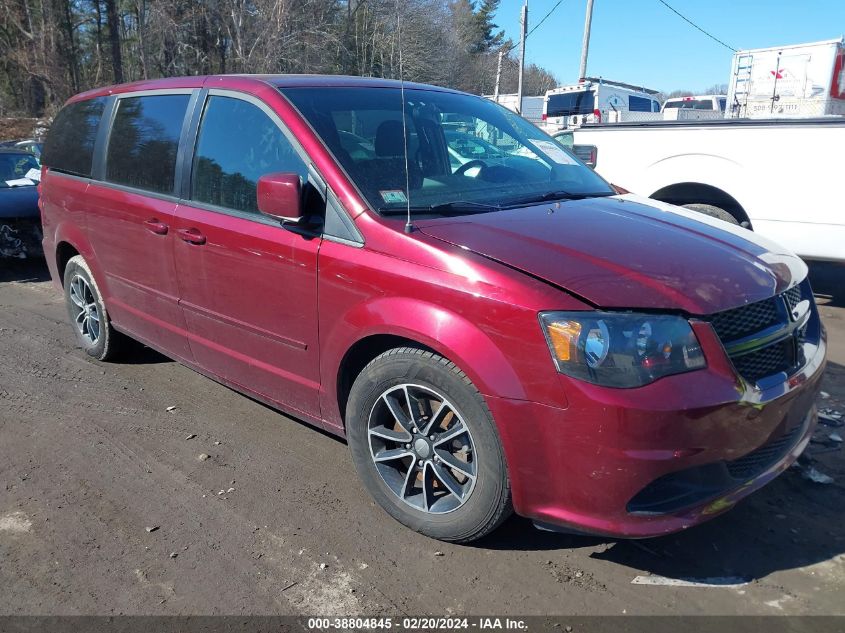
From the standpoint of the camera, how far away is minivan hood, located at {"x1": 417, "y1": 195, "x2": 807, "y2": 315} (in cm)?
248

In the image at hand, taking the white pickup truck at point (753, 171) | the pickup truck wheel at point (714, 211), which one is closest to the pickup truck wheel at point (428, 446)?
the white pickup truck at point (753, 171)

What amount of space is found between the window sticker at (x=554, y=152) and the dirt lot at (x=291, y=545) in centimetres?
209

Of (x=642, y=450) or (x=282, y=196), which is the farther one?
(x=282, y=196)

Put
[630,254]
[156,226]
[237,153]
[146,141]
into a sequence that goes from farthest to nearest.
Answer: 1. [146,141]
2. [156,226]
3. [237,153]
4. [630,254]

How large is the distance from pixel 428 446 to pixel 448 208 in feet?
3.51

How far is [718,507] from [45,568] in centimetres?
269

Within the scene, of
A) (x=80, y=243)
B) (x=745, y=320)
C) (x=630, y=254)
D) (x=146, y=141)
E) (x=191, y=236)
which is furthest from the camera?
(x=80, y=243)

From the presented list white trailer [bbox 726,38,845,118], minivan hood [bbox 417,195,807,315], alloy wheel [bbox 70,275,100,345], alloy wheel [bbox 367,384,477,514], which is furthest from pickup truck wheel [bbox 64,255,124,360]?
white trailer [bbox 726,38,845,118]

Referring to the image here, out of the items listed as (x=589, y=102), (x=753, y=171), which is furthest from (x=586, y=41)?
(x=753, y=171)

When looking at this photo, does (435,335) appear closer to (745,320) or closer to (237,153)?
(745,320)

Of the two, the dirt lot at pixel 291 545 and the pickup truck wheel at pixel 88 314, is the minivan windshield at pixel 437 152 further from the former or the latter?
the pickup truck wheel at pixel 88 314

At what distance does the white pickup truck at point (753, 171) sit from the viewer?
5.95 metres

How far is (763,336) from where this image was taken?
8.57ft

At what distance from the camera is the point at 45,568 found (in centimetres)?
283
